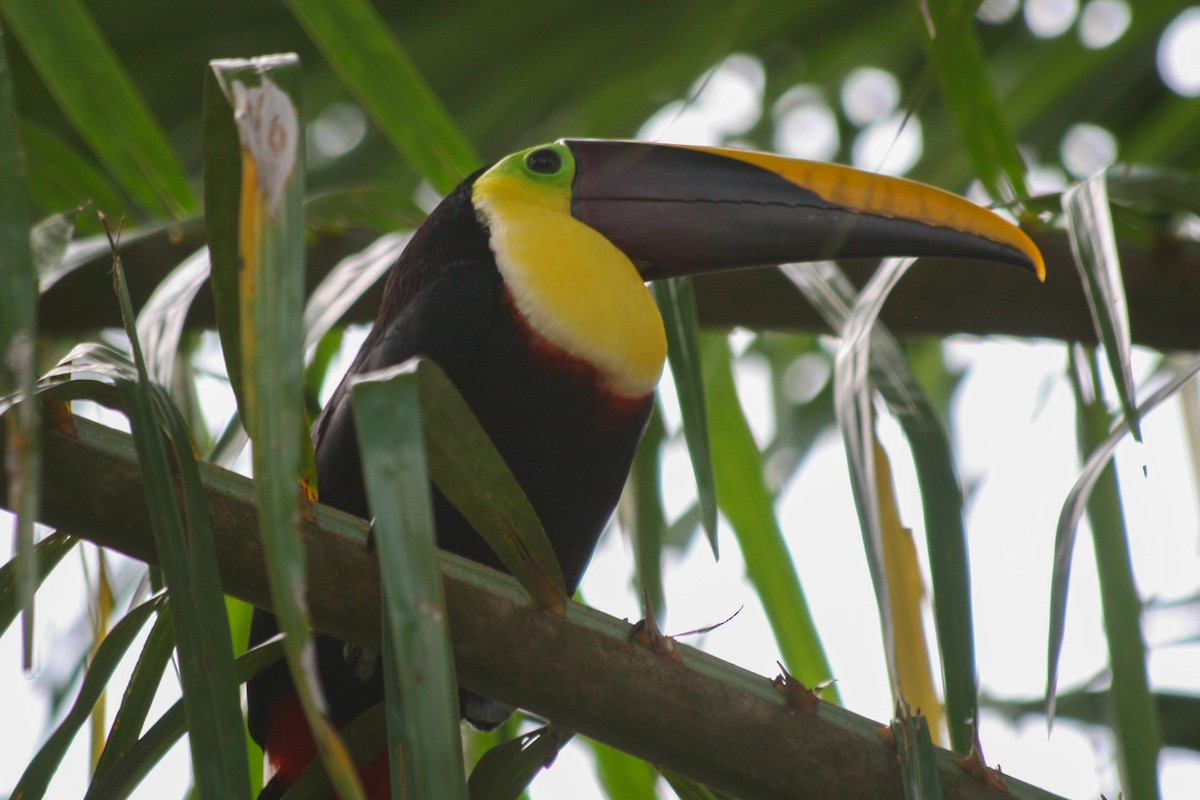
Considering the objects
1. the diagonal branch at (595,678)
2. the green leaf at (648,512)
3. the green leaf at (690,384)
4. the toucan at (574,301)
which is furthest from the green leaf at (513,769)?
the toucan at (574,301)

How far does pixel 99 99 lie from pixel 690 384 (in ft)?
2.26

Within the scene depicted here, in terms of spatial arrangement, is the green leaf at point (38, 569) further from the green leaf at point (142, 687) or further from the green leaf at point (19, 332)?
the green leaf at point (19, 332)

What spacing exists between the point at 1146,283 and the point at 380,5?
107 cm

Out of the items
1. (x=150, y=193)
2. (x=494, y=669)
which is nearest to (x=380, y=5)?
(x=150, y=193)

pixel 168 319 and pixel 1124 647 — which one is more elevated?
pixel 168 319

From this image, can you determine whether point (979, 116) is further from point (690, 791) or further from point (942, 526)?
point (690, 791)

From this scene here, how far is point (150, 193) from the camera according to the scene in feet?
5.06

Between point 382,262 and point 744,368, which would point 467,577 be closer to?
point 382,262

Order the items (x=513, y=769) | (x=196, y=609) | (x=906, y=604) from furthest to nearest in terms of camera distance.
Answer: (x=906, y=604)
(x=513, y=769)
(x=196, y=609)

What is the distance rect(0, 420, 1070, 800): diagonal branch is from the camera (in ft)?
3.09

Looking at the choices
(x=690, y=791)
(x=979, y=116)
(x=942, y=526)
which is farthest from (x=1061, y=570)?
(x=979, y=116)

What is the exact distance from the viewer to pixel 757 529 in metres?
1.57

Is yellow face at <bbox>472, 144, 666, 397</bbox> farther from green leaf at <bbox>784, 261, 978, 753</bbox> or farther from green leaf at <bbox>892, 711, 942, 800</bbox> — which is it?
green leaf at <bbox>892, 711, 942, 800</bbox>

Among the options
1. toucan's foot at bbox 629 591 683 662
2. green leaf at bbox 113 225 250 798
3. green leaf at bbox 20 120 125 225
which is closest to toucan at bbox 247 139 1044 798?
green leaf at bbox 20 120 125 225
